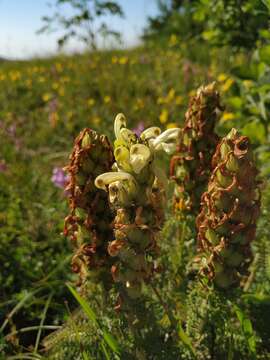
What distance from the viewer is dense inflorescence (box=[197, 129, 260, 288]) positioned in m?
1.32

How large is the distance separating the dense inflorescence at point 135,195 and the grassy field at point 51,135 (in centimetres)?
57

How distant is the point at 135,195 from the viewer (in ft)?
4.29

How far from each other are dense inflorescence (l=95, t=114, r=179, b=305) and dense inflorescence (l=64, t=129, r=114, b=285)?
99 mm

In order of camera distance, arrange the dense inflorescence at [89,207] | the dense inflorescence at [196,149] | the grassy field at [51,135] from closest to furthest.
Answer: the dense inflorescence at [89,207], the dense inflorescence at [196,149], the grassy field at [51,135]

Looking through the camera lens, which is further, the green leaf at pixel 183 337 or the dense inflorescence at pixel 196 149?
the dense inflorescence at pixel 196 149

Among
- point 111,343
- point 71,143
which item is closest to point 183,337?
point 111,343

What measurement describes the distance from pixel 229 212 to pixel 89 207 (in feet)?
1.48

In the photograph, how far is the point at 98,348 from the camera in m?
1.59

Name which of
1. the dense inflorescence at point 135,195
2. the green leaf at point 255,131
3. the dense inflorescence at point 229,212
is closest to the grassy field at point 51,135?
the green leaf at point 255,131

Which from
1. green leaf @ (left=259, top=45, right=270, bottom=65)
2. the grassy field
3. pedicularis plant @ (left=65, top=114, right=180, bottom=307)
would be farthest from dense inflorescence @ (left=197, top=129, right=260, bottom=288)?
green leaf @ (left=259, top=45, right=270, bottom=65)

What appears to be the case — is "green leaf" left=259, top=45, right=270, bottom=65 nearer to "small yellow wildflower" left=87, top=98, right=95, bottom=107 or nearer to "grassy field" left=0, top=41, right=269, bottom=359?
"grassy field" left=0, top=41, right=269, bottom=359

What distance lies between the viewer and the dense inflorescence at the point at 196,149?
5.75 feet

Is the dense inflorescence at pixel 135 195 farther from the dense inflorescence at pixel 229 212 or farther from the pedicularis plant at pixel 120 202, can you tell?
the dense inflorescence at pixel 229 212

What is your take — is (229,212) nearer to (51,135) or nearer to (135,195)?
(135,195)
